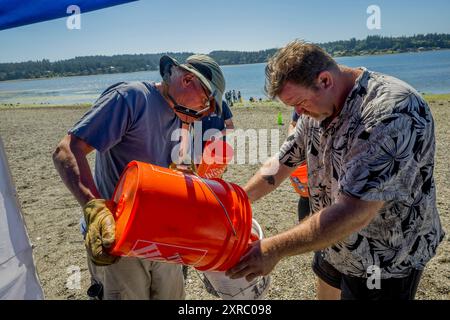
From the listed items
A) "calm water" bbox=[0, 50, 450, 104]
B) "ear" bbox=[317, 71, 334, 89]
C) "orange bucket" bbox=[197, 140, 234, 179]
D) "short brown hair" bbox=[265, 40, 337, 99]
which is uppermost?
"calm water" bbox=[0, 50, 450, 104]

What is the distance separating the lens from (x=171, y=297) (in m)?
2.54

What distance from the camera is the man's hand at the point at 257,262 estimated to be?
159 cm

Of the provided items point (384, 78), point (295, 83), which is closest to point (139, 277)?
point (295, 83)

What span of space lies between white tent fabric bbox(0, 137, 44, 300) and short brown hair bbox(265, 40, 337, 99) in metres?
1.57

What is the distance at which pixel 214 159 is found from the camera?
3.27m

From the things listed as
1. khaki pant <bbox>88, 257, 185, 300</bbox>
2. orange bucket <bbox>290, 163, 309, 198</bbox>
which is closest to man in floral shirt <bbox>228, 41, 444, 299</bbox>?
khaki pant <bbox>88, 257, 185, 300</bbox>

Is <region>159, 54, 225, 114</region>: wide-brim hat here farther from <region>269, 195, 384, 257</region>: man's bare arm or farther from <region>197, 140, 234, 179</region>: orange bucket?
<region>269, 195, 384, 257</region>: man's bare arm

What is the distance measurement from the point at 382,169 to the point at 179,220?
85 cm

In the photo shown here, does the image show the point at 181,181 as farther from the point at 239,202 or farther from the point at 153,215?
the point at 239,202

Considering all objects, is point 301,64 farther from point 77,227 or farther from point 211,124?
point 77,227

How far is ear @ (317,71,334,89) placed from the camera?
1635mm

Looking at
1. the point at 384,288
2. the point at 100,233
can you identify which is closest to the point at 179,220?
the point at 100,233

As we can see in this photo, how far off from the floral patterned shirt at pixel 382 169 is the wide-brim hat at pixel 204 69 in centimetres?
58

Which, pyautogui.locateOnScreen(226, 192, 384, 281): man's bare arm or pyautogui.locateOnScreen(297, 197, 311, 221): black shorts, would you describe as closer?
pyautogui.locateOnScreen(226, 192, 384, 281): man's bare arm
